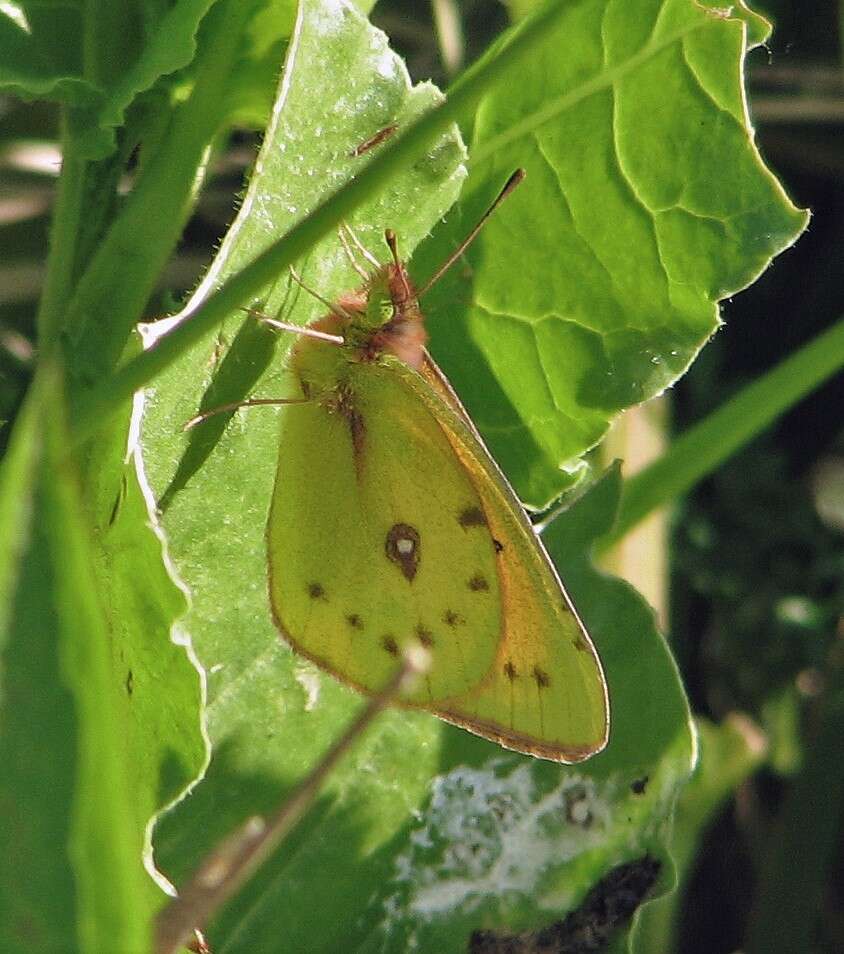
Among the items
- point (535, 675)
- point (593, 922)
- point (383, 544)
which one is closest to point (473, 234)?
point (383, 544)

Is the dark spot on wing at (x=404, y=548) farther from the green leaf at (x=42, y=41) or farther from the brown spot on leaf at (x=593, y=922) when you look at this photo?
the green leaf at (x=42, y=41)

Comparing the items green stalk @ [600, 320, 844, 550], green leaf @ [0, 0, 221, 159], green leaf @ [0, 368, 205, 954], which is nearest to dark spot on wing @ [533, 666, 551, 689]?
green stalk @ [600, 320, 844, 550]

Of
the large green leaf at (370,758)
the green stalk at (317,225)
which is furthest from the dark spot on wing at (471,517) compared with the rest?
the green stalk at (317,225)

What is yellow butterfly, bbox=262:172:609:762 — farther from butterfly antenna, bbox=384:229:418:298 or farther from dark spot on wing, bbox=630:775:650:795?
dark spot on wing, bbox=630:775:650:795

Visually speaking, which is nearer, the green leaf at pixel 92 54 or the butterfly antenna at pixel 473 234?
the green leaf at pixel 92 54

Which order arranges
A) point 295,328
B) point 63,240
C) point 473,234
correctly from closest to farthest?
point 63,240 < point 295,328 < point 473,234

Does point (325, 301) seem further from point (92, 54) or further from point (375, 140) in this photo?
point (92, 54)
